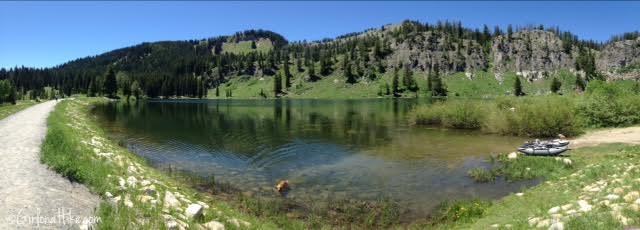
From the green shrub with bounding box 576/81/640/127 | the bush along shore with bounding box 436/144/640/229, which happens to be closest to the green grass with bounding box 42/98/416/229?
the bush along shore with bounding box 436/144/640/229

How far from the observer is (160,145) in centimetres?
4566

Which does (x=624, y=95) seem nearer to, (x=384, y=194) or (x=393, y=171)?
(x=393, y=171)

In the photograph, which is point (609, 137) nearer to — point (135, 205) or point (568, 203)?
point (568, 203)

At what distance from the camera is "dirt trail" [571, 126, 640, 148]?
38.6m

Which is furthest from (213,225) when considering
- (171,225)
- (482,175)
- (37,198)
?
(482,175)

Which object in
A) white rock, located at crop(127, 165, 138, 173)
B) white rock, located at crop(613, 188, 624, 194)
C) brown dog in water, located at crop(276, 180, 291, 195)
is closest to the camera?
white rock, located at crop(613, 188, 624, 194)

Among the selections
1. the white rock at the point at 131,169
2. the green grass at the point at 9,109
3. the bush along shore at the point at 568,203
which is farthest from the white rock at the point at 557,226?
the green grass at the point at 9,109

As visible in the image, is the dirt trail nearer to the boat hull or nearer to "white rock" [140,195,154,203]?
the boat hull

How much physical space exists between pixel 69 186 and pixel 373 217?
1377 cm

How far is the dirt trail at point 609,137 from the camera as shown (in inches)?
1521

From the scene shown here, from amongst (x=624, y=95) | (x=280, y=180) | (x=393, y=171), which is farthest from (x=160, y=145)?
(x=624, y=95)

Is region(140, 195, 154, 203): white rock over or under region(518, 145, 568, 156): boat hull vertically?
over

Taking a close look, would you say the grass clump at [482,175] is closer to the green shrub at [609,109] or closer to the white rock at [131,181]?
the white rock at [131,181]

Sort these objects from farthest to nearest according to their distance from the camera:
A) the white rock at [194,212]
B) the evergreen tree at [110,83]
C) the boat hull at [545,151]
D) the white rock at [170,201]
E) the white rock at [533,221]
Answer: the evergreen tree at [110,83]
the boat hull at [545,151]
the white rock at [170,201]
the white rock at [194,212]
the white rock at [533,221]
